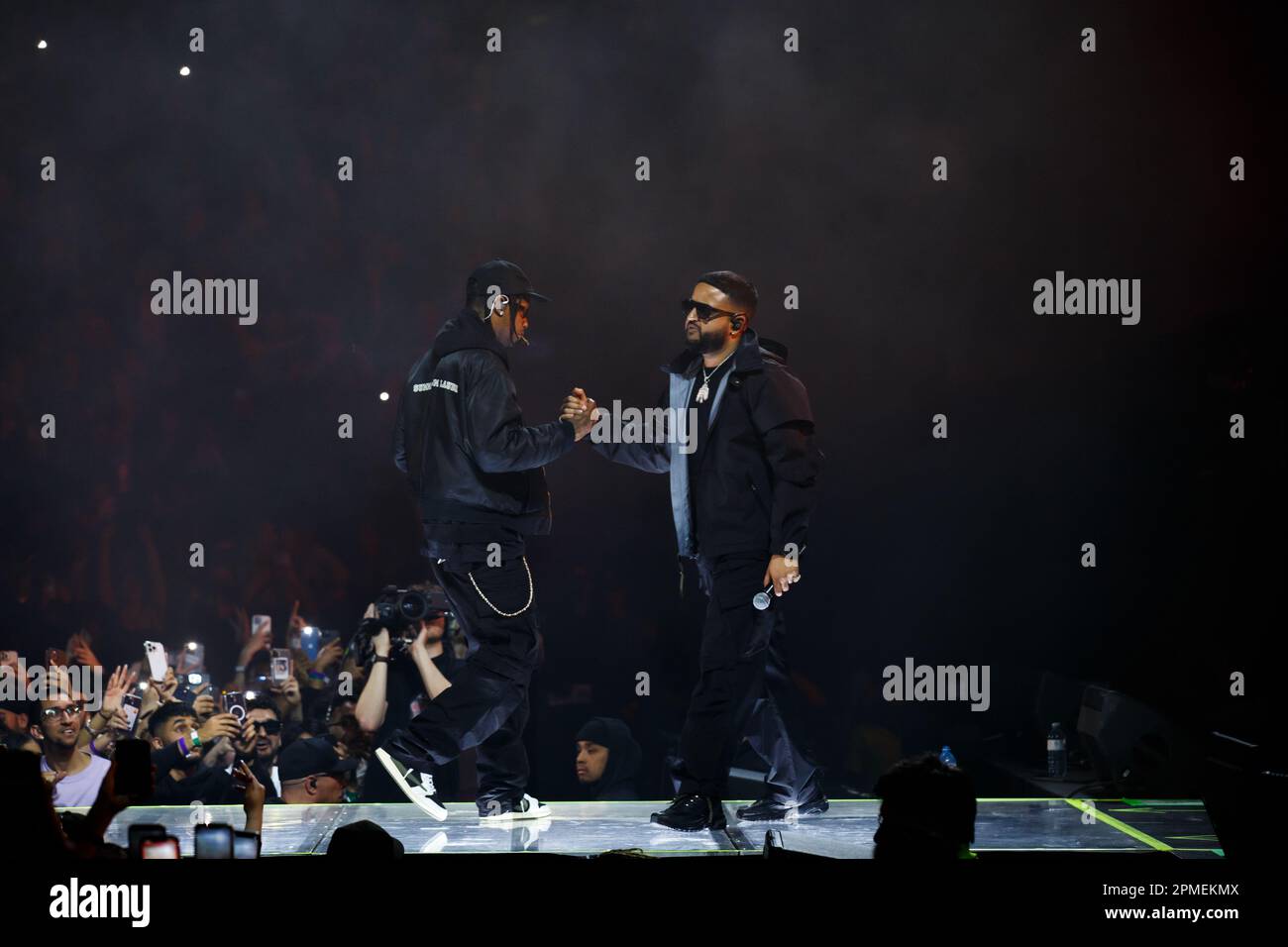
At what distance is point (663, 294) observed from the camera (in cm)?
719

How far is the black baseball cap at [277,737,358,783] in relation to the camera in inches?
270

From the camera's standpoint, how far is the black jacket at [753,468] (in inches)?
225

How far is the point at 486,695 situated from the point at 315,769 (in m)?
1.69

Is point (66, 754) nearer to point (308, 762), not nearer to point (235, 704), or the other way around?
point (235, 704)

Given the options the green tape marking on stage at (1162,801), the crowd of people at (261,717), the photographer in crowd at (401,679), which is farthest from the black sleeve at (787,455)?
the photographer in crowd at (401,679)

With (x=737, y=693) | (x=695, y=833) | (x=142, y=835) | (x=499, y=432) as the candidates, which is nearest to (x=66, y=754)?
(x=499, y=432)

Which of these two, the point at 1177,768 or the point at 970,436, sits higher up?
the point at 970,436

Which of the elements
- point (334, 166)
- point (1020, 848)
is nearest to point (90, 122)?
point (334, 166)

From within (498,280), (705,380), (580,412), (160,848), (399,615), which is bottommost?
(160,848)

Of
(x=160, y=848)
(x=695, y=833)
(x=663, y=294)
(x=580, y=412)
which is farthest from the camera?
(x=663, y=294)
